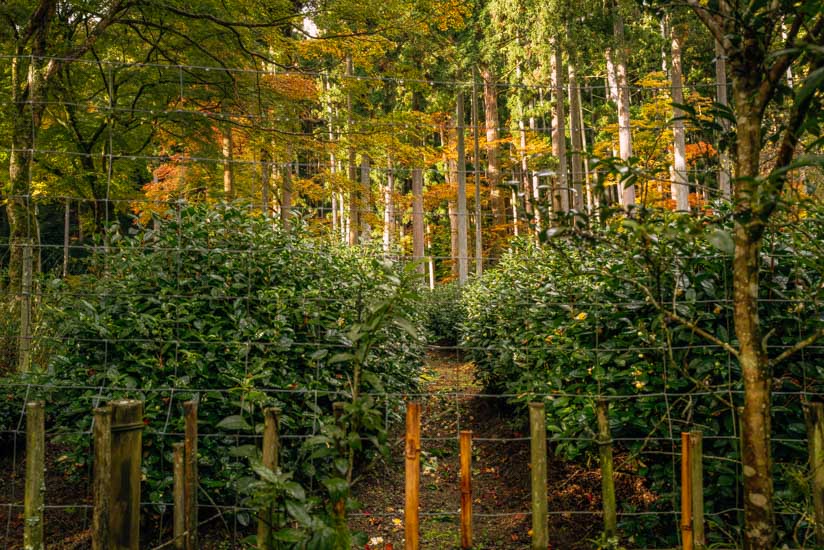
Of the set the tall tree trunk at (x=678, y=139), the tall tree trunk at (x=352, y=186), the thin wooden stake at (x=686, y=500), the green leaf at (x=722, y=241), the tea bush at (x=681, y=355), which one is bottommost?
the thin wooden stake at (x=686, y=500)

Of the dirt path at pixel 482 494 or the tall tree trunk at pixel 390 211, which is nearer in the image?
the dirt path at pixel 482 494

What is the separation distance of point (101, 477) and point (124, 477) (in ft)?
0.31

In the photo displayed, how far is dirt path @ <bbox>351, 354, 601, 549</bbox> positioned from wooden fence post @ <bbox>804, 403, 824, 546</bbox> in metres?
1.12

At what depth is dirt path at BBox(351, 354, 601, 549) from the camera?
334 centimetres

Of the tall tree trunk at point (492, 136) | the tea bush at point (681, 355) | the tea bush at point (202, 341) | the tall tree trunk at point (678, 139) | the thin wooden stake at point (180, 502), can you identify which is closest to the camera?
the thin wooden stake at point (180, 502)

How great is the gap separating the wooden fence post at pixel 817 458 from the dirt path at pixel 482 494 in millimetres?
1122

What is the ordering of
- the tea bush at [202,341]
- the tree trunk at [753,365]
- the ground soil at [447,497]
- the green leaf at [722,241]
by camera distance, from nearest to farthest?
1. the green leaf at [722,241]
2. the tree trunk at [753,365]
3. the tea bush at [202,341]
4. the ground soil at [447,497]

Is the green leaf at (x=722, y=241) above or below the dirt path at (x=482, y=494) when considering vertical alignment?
above

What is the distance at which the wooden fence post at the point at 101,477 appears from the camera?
1.96 meters

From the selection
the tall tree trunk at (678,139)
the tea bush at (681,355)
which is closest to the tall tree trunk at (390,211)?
the tea bush at (681,355)

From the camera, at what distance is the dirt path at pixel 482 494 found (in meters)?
3.34

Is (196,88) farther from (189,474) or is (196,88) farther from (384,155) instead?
(189,474)

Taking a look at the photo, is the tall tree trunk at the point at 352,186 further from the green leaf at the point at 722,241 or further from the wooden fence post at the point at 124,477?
the green leaf at the point at 722,241

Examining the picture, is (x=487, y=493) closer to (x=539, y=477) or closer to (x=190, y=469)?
(x=539, y=477)
